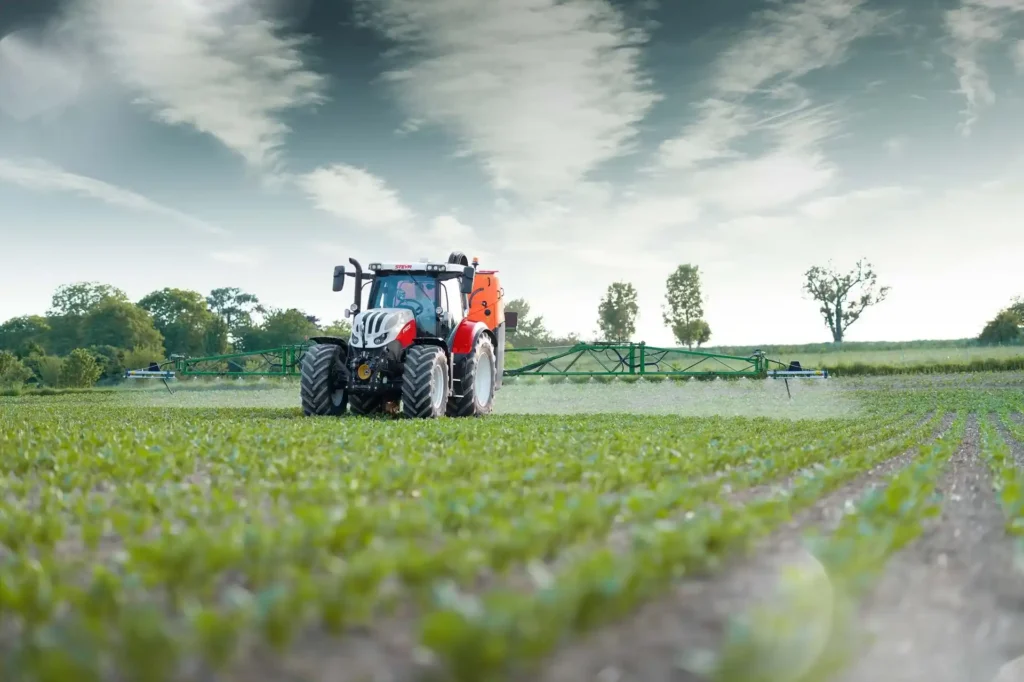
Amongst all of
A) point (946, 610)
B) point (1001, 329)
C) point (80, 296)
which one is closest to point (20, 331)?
point (80, 296)

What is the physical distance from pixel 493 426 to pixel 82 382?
26826mm

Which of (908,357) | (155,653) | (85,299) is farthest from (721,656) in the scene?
(85,299)

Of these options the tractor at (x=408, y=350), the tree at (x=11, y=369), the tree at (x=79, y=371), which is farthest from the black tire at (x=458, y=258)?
the tree at (x=11, y=369)

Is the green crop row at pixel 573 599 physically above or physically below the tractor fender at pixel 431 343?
below

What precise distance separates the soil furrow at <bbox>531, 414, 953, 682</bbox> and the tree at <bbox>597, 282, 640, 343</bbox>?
57.0 m

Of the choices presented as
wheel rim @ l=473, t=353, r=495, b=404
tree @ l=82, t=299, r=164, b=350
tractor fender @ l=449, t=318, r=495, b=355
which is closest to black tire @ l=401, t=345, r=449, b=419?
tractor fender @ l=449, t=318, r=495, b=355

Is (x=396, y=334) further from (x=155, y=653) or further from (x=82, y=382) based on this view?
(x=82, y=382)

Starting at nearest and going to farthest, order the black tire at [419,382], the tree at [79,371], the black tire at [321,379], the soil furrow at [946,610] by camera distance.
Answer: the soil furrow at [946,610]
the black tire at [419,382]
the black tire at [321,379]
the tree at [79,371]

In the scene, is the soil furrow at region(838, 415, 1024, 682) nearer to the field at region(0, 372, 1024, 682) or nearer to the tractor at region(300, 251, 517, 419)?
the field at region(0, 372, 1024, 682)

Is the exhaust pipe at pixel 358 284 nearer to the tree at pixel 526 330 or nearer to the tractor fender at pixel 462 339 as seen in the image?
the tractor fender at pixel 462 339

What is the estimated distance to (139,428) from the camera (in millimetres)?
10227

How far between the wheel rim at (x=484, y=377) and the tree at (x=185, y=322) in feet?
117

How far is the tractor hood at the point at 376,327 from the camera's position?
12743mm

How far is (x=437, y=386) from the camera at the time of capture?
12.9 meters
